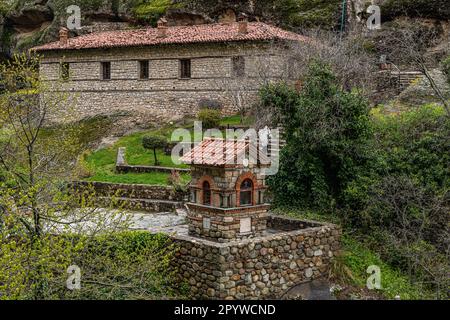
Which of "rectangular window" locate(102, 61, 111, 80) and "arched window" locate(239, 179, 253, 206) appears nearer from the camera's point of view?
"arched window" locate(239, 179, 253, 206)

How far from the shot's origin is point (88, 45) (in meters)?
32.8

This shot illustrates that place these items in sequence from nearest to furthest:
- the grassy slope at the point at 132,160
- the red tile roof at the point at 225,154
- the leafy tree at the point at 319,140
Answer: the red tile roof at the point at 225,154 < the leafy tree at the point at 319,140 < the grassy slope at the point at 132,160

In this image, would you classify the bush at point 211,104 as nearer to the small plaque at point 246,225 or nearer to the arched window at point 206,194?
the arched window at point 206,194

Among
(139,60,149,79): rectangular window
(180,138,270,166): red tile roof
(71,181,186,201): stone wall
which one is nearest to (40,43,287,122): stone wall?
(139,60,149,79): rectangular window

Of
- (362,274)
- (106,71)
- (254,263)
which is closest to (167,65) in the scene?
(106,71)

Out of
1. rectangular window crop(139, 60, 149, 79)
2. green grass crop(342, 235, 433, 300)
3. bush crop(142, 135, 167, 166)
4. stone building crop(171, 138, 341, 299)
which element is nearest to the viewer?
stone building crop(171, 138, 341, 299)

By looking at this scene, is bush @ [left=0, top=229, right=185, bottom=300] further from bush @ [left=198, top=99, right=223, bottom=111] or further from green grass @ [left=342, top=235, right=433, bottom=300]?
bush @ [left=198, top=99, right=223, bottom=111]

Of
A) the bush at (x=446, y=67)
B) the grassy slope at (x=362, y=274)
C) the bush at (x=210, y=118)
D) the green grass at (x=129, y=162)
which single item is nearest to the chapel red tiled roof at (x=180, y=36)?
the bush at (x=210, y=118)

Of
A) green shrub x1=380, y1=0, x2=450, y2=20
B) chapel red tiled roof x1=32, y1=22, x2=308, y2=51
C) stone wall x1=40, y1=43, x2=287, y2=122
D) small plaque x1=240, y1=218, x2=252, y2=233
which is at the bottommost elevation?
small plaque x1=240, y1=218, x2=252, y2=233

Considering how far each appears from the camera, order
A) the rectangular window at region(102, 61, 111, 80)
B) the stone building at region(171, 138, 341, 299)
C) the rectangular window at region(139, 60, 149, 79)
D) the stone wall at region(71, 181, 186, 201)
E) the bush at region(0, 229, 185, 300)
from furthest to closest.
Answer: the rectangular window at region(102, 61, 111, 80)
the rectangular window at region(139, 60, 149, 79)
the stone wall at region(71, 181, 186, 201)
the stone building at region(171, 138, 341, 299)
the bush at region(0, 229, 185, 300)

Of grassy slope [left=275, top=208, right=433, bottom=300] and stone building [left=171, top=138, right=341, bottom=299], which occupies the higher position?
stone building [left=171, top=138, right=341, bottom=299]

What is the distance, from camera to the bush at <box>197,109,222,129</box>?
28094 mm

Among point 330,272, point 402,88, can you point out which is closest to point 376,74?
point 402,88

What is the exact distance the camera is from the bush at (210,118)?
28094 millimetres
